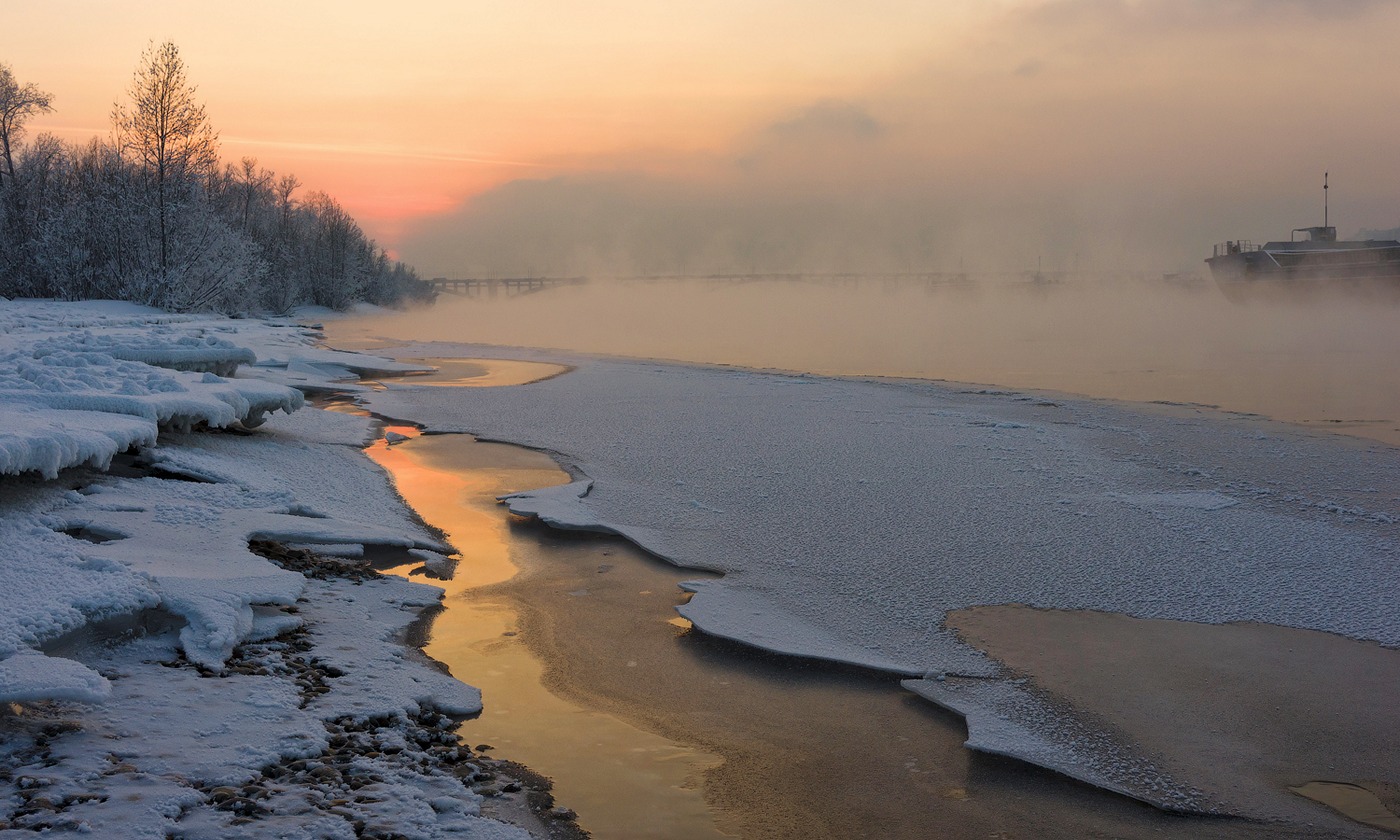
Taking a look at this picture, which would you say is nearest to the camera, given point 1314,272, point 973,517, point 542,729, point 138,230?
point 542,729

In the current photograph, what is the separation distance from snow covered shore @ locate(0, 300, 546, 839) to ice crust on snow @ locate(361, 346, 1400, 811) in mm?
1836

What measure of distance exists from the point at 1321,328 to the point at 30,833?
45.2 m

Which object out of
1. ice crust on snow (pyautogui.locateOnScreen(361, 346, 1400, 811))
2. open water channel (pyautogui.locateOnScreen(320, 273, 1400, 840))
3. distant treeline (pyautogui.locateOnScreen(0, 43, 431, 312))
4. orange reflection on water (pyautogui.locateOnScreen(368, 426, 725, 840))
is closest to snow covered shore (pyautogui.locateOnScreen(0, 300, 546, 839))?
orange reflection on water (pyautogui.locateOnScreen(368, 426, 725, 840))

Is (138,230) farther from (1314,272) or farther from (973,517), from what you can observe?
(1314,272)

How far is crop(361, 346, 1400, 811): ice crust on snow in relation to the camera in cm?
551

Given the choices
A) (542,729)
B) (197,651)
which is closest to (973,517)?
(542,729)

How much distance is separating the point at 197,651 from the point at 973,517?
5546 millimetres

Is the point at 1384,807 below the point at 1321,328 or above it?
below

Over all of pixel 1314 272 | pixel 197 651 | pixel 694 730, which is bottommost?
pixel 694 730

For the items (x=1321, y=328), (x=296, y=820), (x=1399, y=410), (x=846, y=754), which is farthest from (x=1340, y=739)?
(x=1321, y=328)

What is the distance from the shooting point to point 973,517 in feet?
25.4

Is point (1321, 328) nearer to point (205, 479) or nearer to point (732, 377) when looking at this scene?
point (732, 377)

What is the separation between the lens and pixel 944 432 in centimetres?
1204

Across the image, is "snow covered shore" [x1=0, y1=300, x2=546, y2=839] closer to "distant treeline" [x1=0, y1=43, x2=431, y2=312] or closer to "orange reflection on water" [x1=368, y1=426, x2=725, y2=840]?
"orange reflection on water" [x1=368, y1=426, x2=725, y2=840]
